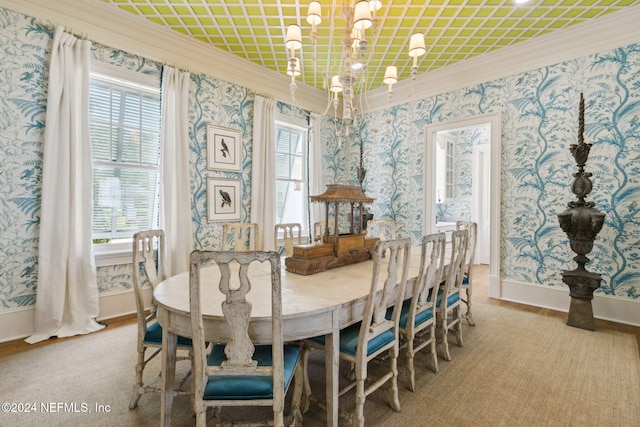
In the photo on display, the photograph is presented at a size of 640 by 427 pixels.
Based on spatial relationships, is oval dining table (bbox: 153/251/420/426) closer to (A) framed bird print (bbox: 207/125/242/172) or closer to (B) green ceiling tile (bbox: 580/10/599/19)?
(A) framed bird print (bbox: 207/125/242/172)

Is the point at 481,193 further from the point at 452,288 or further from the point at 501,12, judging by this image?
the point at 452,288

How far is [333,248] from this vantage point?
220 centimetres

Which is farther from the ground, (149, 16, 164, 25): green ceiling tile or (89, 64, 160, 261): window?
(149, 16, 164, 25): green ceiling tile

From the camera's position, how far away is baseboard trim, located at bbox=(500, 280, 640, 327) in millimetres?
3018

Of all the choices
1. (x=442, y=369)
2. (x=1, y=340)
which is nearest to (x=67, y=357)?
(x=1, y=340)

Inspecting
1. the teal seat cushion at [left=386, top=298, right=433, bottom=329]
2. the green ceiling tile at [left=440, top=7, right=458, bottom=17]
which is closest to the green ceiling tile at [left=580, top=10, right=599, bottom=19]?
the green ceiling tile at [left=440, top=7, right=458, bottom=17]

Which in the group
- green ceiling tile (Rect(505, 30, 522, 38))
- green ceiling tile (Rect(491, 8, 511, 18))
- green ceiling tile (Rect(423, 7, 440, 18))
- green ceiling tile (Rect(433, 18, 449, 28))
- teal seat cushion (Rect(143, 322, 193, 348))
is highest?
green ceiling tile (Rect(505, 30, 522, 38))

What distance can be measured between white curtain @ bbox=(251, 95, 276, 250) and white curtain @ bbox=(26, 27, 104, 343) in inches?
72.9

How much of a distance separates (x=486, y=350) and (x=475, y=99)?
324 centimetres

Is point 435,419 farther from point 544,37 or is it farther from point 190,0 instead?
point 544,37

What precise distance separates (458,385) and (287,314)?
1.48 meters

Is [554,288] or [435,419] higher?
A: [554,288]

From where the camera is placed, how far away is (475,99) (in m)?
4.03

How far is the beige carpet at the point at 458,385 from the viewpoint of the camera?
5.46ft
